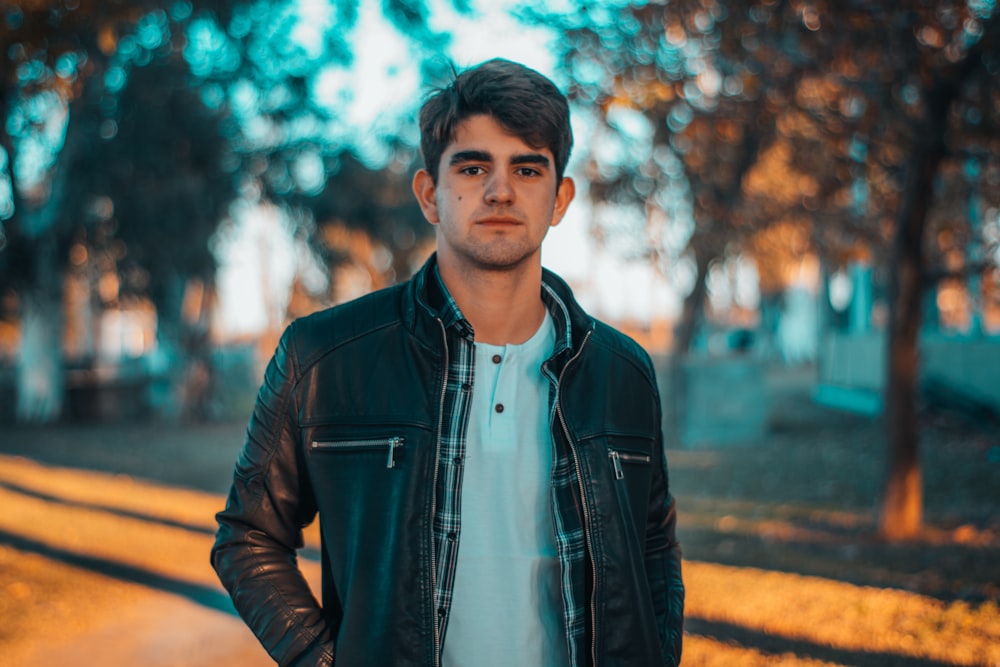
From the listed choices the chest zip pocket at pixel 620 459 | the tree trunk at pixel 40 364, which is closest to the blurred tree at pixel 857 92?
the chest zip pocket at pixel 620 459

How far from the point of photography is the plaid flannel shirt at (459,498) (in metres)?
2.09

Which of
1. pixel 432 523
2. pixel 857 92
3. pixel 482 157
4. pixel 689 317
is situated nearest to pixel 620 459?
pixel 432 523

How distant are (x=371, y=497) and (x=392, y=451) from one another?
12 centimetres

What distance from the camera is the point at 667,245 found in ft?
56.2

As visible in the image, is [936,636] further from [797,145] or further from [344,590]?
[797,145]

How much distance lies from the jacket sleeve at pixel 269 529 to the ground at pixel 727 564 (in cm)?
315

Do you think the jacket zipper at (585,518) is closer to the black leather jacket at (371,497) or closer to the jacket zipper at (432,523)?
the black leather jacket at (371,497)

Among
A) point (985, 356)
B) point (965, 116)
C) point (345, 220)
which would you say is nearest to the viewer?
point (965, 116)

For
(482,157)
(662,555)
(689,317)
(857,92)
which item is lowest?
(662,555)

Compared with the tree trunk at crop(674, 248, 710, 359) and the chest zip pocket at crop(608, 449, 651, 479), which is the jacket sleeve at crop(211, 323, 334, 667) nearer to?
the chest zip pocket at crop(608, 449, 651, 479)

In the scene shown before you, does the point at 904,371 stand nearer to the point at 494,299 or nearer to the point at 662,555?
the point at 662,555

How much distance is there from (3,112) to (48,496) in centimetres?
504

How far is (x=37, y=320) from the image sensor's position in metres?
20.4

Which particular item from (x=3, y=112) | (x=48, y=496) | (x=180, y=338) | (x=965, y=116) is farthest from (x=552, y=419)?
(x=180, y=338)
